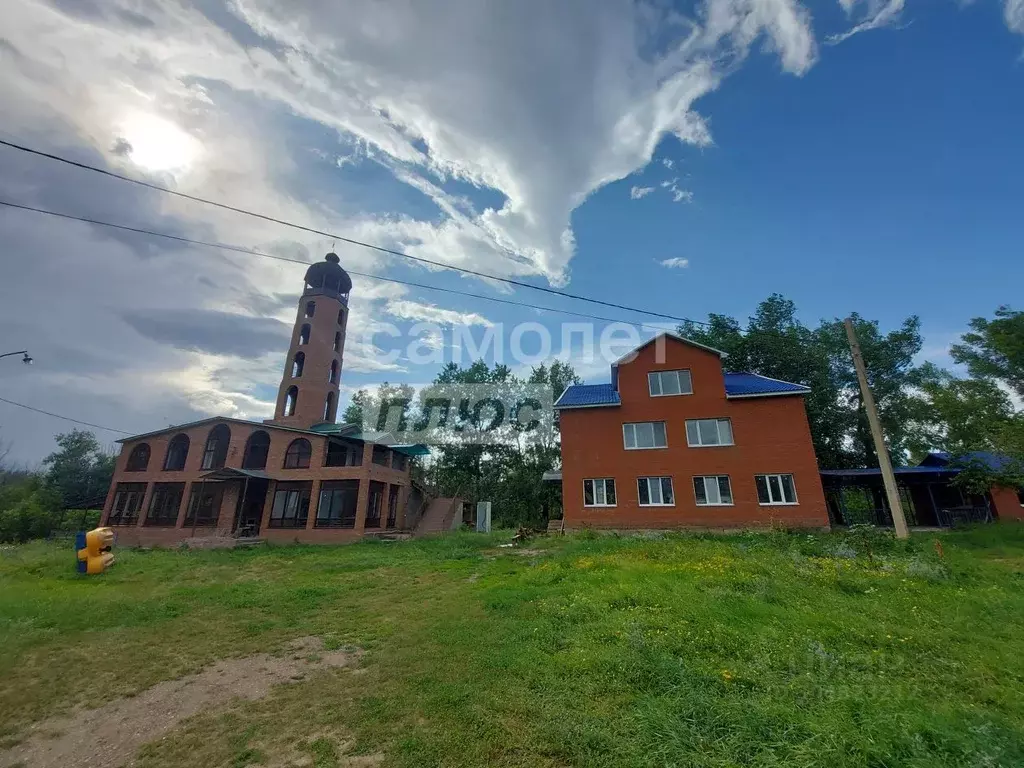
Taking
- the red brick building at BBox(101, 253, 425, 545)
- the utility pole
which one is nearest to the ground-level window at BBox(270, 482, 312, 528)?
the red brick building at BBox(101, 253, 425, 545)

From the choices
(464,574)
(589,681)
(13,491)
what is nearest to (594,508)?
(464,574)

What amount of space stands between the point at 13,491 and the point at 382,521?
110ft

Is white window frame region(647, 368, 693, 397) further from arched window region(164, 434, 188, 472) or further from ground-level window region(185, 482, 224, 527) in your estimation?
arched window region(164, 434, 188, 472)

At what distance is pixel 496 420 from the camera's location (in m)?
48.6

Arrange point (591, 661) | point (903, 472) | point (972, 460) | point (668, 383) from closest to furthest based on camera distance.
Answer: point (591, 661) → point (972, 460) → point (668, 383) → point (903, 472)

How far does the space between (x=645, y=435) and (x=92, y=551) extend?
23015 millimetres

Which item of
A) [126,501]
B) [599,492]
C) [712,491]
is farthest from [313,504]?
[712,491]

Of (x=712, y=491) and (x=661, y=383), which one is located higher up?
(x=661, y=383)

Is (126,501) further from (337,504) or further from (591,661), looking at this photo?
(591,661)

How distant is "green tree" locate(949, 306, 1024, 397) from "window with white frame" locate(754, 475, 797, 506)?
9835 mm

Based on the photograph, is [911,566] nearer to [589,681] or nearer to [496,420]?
[589,681]

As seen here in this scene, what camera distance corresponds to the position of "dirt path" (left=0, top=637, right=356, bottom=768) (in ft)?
14.4

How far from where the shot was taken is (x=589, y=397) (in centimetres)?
2512

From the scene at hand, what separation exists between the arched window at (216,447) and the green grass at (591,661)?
16337 mm
